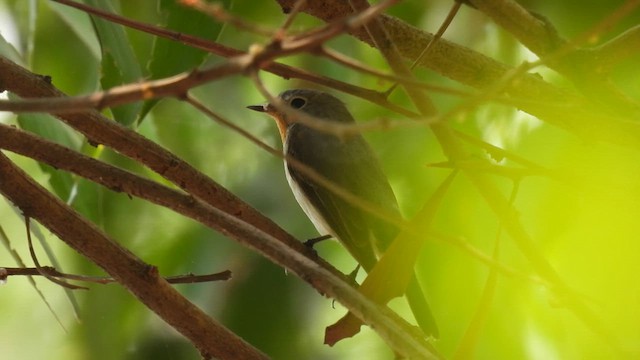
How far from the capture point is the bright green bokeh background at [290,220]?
1.02 m

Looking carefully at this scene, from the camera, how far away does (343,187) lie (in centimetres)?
163

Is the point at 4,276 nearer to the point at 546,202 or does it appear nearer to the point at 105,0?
the point at 105,0

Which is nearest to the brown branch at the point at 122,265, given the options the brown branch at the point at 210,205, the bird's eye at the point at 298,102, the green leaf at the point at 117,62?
the brown branch at the point at 210,205

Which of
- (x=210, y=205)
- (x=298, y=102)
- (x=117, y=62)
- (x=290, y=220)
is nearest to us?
(x=210, y=205)

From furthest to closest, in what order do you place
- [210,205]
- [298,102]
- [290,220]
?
[298,102]
[290,220]
[210,205]

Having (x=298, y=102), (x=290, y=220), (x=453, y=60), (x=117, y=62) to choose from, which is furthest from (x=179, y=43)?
(x=298, y=102)

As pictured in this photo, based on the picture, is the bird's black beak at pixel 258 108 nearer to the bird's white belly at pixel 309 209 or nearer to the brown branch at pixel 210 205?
the bird's white belly at pixel 309 209

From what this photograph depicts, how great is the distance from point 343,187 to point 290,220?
26 cm

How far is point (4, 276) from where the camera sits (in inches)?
34.5

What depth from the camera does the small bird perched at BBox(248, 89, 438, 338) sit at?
1.51 metres

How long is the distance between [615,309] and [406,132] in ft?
2.95

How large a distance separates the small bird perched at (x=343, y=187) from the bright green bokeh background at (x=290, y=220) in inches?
1.6

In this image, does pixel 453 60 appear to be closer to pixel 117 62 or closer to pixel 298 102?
pixel 117 62

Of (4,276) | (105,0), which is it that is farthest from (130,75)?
(4,276)
